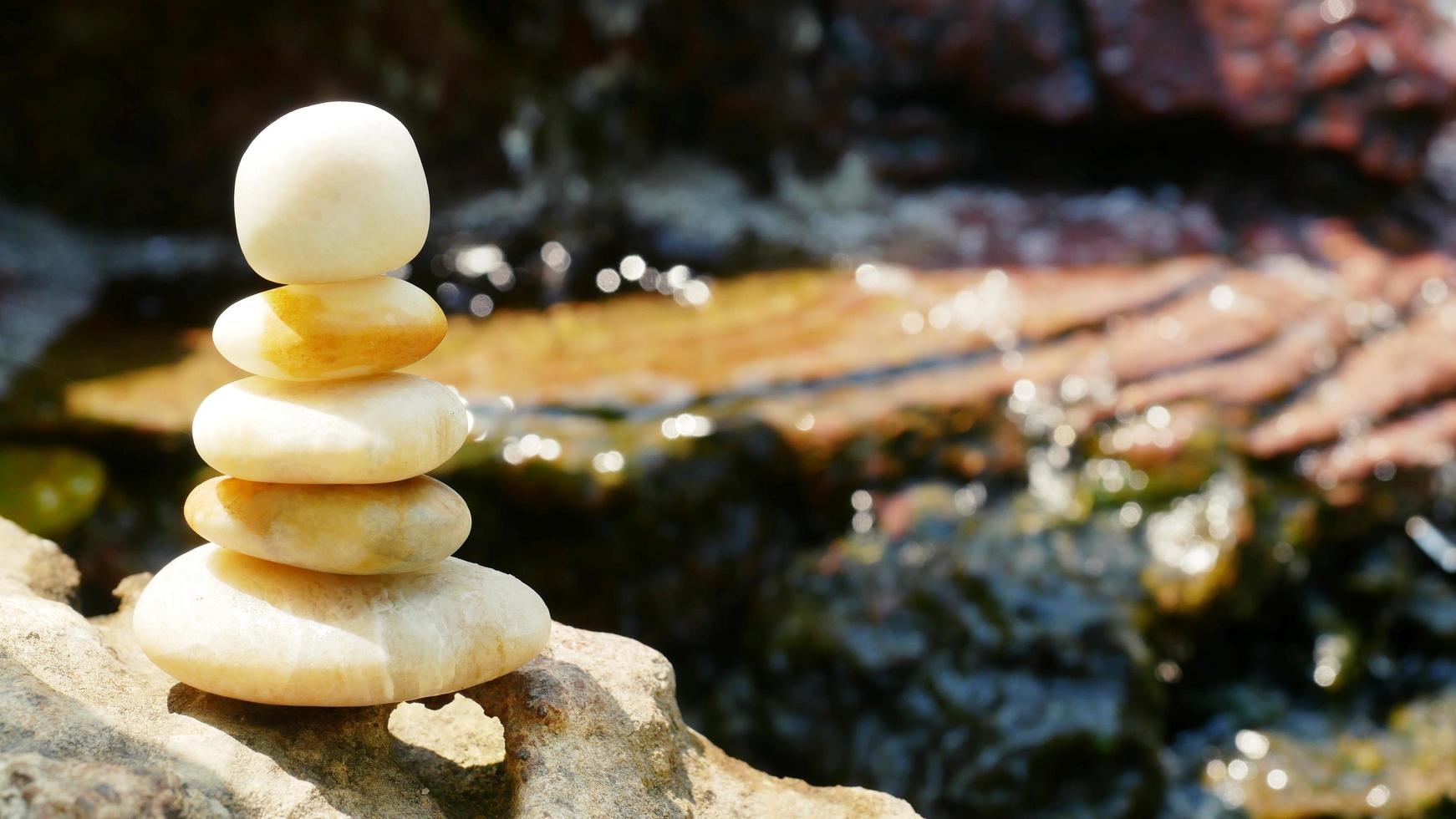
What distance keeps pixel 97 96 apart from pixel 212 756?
6.66 meters

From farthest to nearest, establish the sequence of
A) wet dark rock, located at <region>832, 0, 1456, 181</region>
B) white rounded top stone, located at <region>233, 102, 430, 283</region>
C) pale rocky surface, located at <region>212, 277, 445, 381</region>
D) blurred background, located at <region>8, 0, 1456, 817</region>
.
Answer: wet dark rock, located at <region>832, 0, 1456, 181</region> → blurred background, located at <region>8, 0, 1456, 817</region> → pale rocky surface, located at <region>212, 277, 445, 381</region> → white rounded top stone, located at <region>233, 102, 430, 283</region>

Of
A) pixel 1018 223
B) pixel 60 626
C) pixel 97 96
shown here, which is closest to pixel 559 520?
pixel 60 626

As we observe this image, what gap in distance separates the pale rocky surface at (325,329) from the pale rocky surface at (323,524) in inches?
7.7

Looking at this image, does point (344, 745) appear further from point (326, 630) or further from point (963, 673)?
point (963, 673)

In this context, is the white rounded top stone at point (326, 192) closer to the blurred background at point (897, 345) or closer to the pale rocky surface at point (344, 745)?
the pale rocky surface at point (344, 745)

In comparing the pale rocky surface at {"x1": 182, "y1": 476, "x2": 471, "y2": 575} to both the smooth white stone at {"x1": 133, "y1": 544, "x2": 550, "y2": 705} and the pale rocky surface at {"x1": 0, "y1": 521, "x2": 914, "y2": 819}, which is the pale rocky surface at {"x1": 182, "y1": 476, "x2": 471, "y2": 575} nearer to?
the smooth white stone at {"x1": 133, "y1": 544, "x2": 550, "y2": 705}

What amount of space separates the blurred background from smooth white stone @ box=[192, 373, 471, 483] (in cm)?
170

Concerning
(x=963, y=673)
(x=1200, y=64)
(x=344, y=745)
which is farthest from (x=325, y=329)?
(x=1200, y=64)

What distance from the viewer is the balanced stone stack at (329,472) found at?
1923 millimetres

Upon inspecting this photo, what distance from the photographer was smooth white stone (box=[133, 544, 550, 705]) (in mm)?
1928

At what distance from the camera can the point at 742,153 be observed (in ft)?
26.9

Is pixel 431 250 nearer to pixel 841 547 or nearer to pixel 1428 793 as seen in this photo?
pixel 841 547

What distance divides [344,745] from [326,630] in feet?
0.73

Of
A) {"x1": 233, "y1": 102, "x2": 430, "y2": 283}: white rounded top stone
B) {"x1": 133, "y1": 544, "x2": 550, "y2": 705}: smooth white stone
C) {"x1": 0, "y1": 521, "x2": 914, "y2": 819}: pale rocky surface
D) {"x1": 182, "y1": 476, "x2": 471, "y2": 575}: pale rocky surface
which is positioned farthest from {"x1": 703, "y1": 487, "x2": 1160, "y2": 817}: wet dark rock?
{"x1": 233, "y1": 102, "x2": 430, "y2": 283}: white rounded top stone
